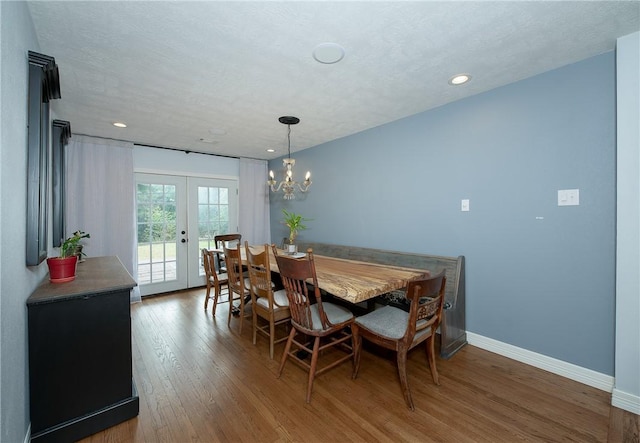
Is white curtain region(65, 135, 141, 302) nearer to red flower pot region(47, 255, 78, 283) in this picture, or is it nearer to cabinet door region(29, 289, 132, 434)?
red flower pot region(47, 255, 78, 283)

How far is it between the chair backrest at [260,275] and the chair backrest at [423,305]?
1.15 meters

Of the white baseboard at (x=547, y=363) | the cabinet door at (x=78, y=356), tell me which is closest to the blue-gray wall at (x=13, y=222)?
the cabinet door at (x=78, y=356)

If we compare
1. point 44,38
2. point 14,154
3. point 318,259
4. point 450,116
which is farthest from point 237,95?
point 450,116

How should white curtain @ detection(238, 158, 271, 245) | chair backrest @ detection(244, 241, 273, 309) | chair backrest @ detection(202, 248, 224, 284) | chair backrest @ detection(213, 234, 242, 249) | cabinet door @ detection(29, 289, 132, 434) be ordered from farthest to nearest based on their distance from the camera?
1. white curtain @ detection(238, 158, 271, 245)
2. chair backrest @ detection(213, 234, 242, 249)
3. chair backrest @ detection(202, 248, 224, 284)
4. chair backrest @ detection(244, 241, 273, 309)
5. cabinet door @ detection(29, 289, 132, 434)

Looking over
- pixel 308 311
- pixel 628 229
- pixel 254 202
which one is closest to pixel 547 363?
pixel 628 229

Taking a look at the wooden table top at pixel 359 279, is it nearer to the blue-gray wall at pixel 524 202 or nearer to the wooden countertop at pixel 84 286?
the blue-gray wall at pixel 524 202

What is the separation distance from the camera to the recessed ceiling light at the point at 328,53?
1725 mm

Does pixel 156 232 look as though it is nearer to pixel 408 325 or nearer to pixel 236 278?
pixel 236 278

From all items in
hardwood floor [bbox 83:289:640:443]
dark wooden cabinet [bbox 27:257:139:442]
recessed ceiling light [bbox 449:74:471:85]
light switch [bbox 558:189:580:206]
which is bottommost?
hardwood floor [bbox 83:289:640:443]

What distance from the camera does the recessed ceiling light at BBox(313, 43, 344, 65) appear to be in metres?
1.72

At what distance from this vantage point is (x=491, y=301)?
8.03ft

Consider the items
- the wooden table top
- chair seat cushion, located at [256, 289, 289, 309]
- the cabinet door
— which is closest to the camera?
the cabinet door

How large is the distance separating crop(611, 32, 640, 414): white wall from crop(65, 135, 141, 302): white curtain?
16.9 feet

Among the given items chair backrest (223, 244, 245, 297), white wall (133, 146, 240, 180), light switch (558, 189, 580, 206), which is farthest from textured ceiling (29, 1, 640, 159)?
chair backrest (223, 244, 245, 297)
